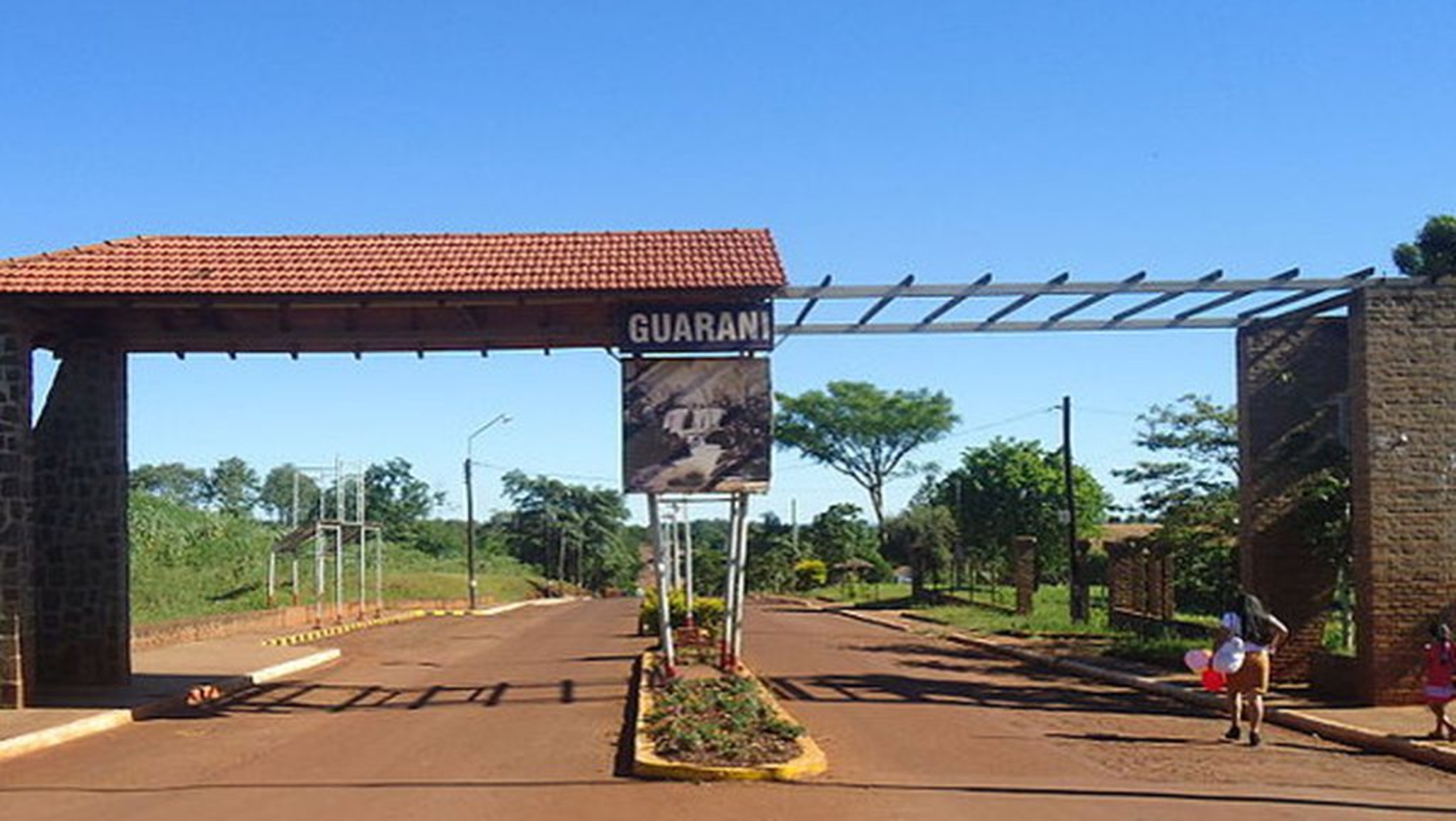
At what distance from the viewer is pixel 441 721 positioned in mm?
16734

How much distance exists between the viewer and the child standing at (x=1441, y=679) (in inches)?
544

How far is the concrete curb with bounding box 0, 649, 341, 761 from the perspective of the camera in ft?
46.5

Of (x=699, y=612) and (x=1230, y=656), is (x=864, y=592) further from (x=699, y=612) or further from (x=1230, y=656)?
(x=1230, y=656)

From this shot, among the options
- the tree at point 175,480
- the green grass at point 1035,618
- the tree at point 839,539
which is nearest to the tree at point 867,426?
the tree at point 839,539

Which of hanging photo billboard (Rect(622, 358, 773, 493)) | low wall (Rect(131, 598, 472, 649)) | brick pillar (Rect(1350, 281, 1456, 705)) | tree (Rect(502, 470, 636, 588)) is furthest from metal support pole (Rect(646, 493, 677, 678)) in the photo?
tree (Rect(502, 470, 636, 588))

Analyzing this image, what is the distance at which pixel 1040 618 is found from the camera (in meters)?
38.0

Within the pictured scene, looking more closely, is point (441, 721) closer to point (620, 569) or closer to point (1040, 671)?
point (1040, 671)

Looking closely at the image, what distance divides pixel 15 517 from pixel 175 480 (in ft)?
346

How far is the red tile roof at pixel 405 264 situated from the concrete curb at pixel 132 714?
4.83 m

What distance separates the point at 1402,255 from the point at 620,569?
85.3 meters

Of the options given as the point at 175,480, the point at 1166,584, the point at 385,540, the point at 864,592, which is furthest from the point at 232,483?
the point at 1166,584

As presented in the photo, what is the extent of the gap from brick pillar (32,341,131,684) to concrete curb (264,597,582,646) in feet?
38.1

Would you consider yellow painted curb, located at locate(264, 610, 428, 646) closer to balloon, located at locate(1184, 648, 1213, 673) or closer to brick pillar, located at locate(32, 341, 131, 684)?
brick pillar, located at locate(32, 341, 131, 684)

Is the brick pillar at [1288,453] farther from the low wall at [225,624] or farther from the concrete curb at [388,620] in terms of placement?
the concrete curb at [388,620]
